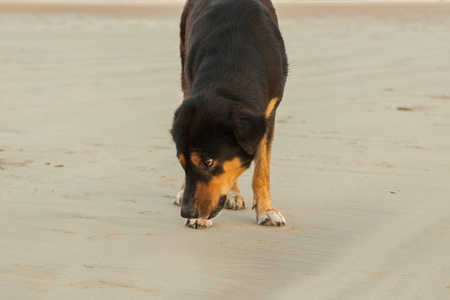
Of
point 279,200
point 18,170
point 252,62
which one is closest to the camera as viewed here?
point 252,62

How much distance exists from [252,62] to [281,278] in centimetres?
179

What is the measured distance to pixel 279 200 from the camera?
589 cm

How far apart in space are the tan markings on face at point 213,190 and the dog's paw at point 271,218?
2.07ft

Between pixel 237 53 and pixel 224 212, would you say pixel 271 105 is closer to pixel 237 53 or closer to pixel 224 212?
pixel 237 53

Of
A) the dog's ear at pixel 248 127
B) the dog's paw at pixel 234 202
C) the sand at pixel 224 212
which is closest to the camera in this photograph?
the sand at pixel 224 212

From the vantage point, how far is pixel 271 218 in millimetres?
5309

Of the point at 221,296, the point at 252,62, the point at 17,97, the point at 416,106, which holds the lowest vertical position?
the point at 17,97

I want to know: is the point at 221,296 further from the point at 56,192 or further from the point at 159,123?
the point at 159,123

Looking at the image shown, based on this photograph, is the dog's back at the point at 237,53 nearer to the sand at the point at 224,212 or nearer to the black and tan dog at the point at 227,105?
the black and tan dog at the point at 227,105

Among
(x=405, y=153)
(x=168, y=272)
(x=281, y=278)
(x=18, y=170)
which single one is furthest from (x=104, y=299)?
(x=405, y=153)

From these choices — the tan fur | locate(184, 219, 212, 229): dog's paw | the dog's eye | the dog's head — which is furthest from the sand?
the dog's eye

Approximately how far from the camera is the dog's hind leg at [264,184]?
211 inches

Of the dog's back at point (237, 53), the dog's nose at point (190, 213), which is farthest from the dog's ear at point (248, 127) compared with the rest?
the dog's nose at point (190, 213)

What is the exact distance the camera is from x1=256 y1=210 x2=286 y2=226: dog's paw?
5.28 m
